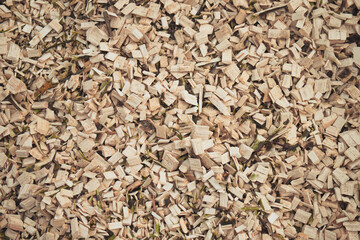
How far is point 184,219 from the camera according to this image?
5.11 ft

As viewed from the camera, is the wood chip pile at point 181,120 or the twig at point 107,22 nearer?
the wood chip pile at point 181,120

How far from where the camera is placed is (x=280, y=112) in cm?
165

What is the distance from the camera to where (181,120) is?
159cm

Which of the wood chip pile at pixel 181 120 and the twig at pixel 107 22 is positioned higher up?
the twig at pixel 107 22

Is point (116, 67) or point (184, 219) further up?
point (116, 67)

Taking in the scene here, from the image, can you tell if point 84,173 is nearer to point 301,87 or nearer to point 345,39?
point 301,87

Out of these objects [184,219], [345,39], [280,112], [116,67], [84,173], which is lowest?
[184,219]

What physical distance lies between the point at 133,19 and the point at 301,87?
88 centimetres

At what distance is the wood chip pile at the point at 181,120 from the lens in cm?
155

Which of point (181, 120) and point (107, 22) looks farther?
point (107, 22)

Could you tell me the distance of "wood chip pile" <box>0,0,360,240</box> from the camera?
5.07 ft

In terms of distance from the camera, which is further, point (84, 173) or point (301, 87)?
point (301, 87)

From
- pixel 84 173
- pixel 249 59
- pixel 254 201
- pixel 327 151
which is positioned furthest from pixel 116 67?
pixel 327 151

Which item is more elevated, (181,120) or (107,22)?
(107,22)
